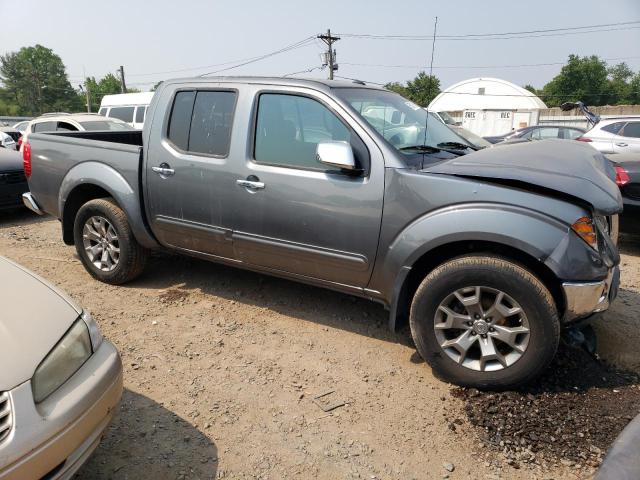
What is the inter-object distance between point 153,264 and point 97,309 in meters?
1.14

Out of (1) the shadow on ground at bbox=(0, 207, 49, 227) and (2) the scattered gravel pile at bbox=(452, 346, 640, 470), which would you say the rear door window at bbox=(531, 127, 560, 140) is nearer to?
(2) the scattered gravel pile at bbox=(452, 346, 640, 470)

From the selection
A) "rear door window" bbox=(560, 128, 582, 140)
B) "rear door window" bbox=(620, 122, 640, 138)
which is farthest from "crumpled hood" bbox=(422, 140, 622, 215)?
"rear door window" bbox=(560, 128, 582, 140)

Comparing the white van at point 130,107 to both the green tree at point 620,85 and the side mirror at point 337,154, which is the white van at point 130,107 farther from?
the green tree at point 620,85

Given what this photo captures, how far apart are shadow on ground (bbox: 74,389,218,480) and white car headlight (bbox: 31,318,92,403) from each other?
2.09ft

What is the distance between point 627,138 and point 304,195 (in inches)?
400

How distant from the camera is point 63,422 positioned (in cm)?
175

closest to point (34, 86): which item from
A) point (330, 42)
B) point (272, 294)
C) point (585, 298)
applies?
point (330, 42)

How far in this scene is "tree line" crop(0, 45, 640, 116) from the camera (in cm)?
7262

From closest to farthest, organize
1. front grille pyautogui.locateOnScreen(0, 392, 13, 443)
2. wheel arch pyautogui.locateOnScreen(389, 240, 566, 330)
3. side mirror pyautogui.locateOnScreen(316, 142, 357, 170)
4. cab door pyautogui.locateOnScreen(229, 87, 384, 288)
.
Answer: front grille pyautogui.locateOnScreen(0, 392, 13, 443) → wheel arch pyautogui.locateOnScreen(389, 240, 566, 330) → side mirror pyautogui.locateOnScreen(316, 142, 357, 170) → cab door pyautogui.locateOnScreen(229, 87, 384, 288)

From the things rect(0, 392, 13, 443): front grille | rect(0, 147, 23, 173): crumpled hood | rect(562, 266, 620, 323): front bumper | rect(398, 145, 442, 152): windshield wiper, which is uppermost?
rect(398, 145, 442, 152): windshield wiper

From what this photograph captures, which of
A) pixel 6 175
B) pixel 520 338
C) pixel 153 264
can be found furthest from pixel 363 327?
pixel 6 175

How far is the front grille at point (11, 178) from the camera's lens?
692 cm

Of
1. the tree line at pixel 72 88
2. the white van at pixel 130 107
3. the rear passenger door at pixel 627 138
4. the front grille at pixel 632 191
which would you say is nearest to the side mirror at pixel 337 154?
the front grille at pixel 632 191

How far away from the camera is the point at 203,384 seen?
9.66 ft
